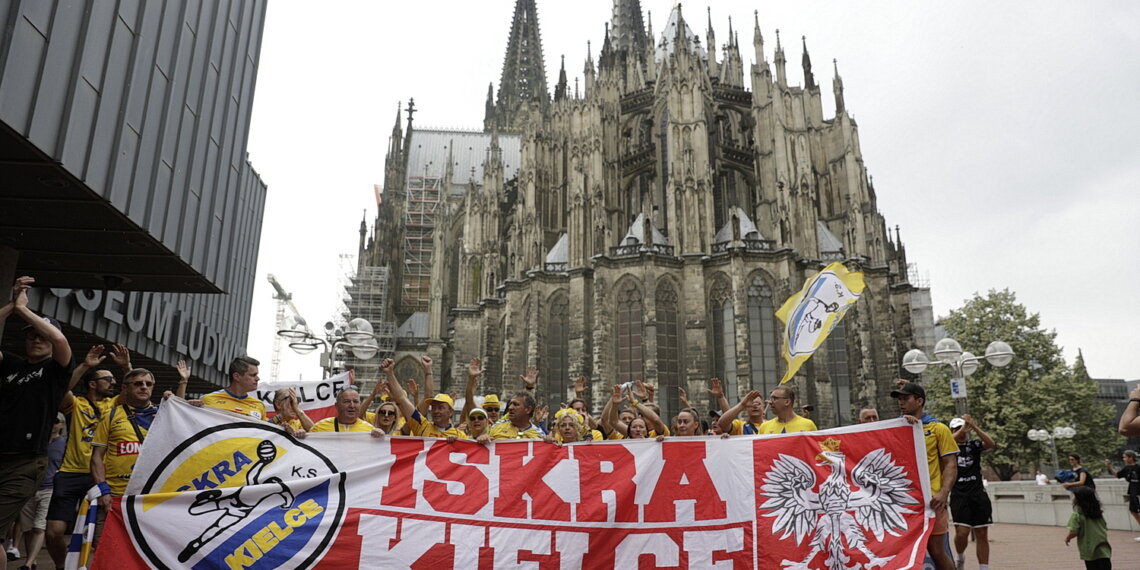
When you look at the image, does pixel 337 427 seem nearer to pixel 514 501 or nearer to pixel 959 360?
pixel 514 501

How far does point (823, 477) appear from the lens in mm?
6348

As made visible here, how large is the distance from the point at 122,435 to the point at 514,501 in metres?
3.36

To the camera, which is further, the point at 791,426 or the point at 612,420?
the point at 612,420

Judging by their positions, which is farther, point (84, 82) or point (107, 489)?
point (84, 82)

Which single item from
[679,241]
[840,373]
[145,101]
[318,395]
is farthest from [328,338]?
[840,373]

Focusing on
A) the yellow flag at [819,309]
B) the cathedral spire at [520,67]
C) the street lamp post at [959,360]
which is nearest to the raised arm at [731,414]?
the yellow flag at [819,309]

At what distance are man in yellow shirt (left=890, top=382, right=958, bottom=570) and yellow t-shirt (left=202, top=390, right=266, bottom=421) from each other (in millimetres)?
5721

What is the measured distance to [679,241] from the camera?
108 ft

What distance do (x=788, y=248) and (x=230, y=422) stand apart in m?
29.2

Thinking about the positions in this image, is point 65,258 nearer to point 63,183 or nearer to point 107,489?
point 63,183

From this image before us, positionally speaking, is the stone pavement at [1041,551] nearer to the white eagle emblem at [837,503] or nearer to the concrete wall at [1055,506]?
the concrete wall at [1055,506]

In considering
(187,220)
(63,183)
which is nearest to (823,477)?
(63,183)

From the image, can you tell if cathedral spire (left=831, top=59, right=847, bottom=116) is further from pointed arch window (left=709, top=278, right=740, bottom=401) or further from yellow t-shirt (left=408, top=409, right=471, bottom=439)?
yellow t-shirt (left=408, top=409, right=471, bottom=439)

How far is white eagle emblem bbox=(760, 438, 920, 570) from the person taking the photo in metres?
5.97
